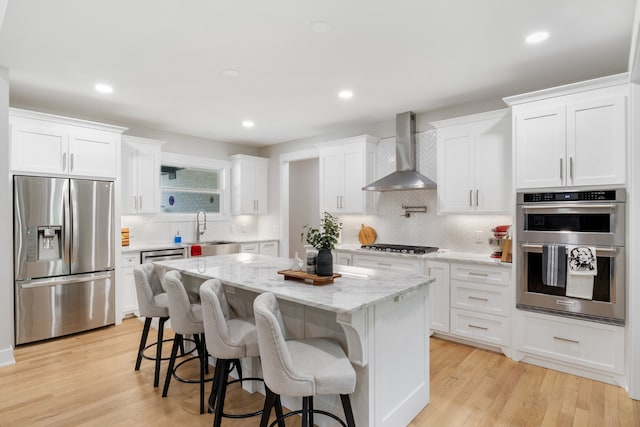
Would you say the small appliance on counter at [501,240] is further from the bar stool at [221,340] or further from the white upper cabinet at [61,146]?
the white upper cabinet at [61,146]

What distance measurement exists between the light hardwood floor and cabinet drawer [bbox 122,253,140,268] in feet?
4.23

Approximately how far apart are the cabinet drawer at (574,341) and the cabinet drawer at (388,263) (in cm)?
110

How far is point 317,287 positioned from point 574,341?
242 centimetres

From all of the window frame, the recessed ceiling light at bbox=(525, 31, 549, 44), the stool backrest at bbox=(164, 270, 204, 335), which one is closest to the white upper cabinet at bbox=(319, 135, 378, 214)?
the window frame

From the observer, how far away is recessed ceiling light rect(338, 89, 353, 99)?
148 inches

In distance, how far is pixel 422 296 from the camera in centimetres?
242

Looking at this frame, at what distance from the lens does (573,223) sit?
2955 millimetres

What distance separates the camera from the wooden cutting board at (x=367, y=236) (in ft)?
16.4

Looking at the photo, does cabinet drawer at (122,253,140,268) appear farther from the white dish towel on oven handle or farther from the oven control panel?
the white dish towel on oven handle

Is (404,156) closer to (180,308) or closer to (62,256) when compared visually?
(180,308)

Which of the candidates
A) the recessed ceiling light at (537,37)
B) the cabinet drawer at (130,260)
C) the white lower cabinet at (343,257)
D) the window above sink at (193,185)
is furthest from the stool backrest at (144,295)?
the recessed ceiling light at (537,37)

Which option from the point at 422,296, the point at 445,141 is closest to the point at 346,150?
the point at 445,141

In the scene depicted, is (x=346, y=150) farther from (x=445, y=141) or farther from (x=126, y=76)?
(x=126, y=76)

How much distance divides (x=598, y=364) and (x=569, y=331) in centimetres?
30
